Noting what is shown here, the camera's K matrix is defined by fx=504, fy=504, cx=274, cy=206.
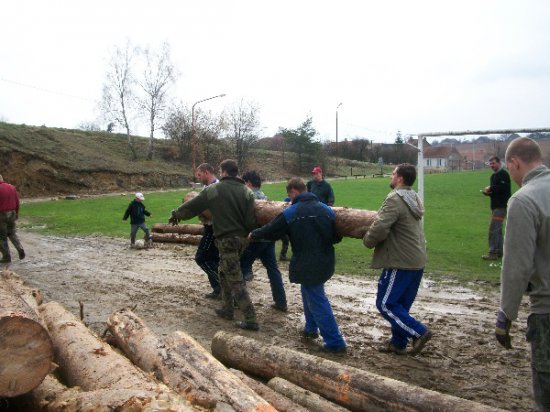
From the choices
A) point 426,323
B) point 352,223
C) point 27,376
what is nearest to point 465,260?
point 426,323

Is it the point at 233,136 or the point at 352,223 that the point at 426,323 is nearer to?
the point at 352,223

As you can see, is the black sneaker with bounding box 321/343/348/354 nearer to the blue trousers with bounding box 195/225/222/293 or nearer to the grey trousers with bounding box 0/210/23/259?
the blue trousers with bounding box 195/225/222/293

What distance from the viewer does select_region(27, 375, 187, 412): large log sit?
9.27 ft

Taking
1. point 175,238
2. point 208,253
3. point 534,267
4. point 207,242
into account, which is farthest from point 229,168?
point 175,238

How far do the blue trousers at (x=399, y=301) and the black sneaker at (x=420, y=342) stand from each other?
39 mm

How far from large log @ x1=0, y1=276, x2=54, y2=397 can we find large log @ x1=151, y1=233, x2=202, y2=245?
9853 millimetres

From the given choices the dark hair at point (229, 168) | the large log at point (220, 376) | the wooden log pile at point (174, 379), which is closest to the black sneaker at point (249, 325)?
the wooden log pile at point (174, 379)

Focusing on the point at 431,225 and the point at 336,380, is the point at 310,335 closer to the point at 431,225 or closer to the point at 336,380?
the point at 336,380

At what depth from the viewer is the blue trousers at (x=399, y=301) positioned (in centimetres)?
532

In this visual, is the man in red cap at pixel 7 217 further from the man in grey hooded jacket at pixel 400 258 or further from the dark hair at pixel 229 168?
the man in grey hooded jacket at pixel 400 258

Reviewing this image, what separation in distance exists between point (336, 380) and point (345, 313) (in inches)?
121

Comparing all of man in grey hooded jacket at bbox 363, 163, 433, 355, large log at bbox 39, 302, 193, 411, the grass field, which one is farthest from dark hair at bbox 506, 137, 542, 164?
the grass field

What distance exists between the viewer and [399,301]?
18.2 feet

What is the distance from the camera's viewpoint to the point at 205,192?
6.65m
